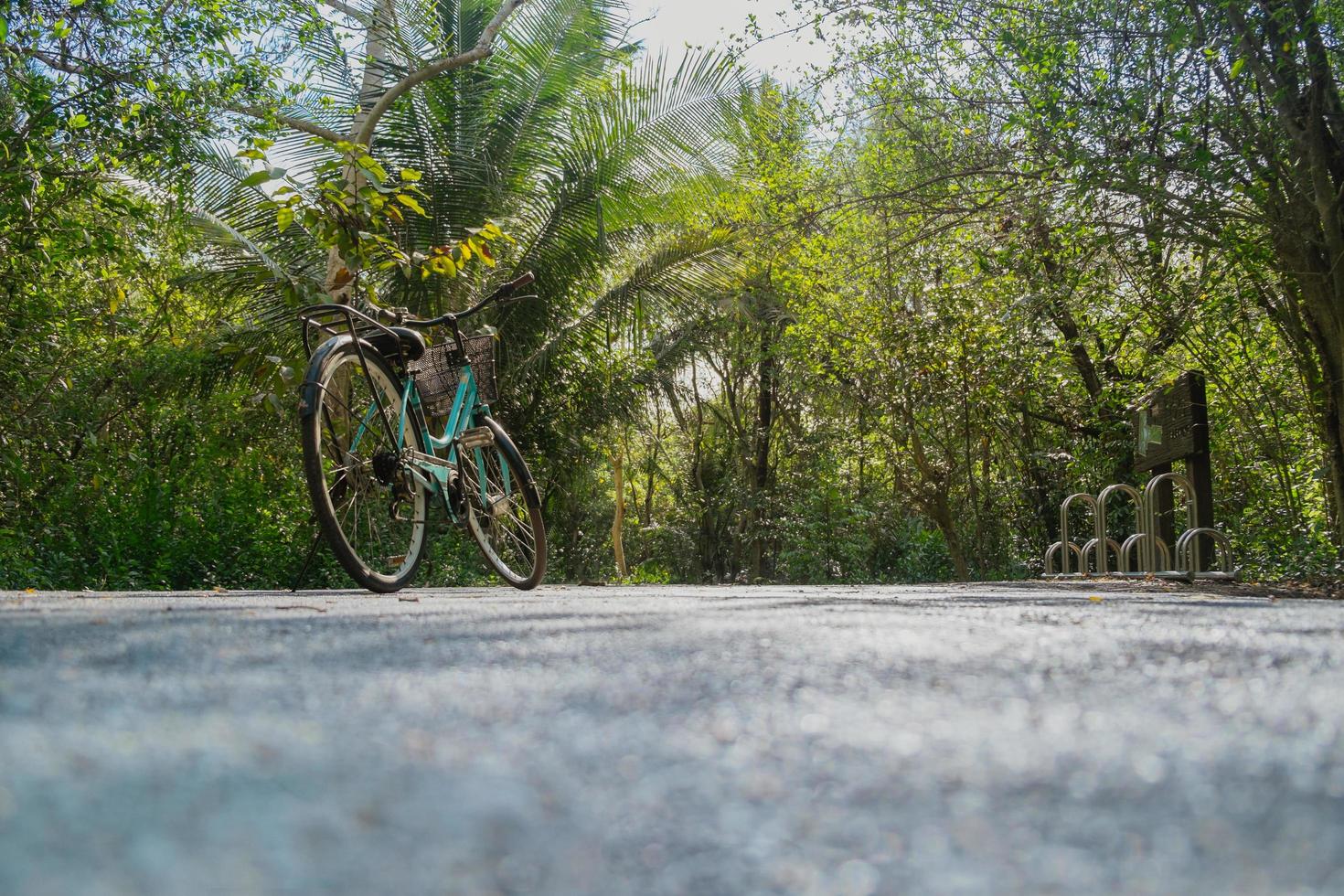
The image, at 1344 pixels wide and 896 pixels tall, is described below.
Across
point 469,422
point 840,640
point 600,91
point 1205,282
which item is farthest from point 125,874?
point 600,91

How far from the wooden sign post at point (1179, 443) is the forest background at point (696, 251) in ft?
2.86

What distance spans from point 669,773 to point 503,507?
4.36 meters

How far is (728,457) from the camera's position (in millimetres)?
24984

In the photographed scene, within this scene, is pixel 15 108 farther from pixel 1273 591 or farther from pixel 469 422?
pixel 1273 591

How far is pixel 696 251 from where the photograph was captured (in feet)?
44.8

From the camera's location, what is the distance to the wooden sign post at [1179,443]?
7.48 m

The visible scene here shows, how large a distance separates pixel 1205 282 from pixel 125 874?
9684mm

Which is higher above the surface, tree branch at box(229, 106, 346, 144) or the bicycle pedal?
tree branch at box(229, 106, 346, 144)

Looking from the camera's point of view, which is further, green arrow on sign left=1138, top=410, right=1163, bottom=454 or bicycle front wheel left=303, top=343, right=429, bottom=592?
green arrow on sign left=1138, top=410, right=1163, bottom=454

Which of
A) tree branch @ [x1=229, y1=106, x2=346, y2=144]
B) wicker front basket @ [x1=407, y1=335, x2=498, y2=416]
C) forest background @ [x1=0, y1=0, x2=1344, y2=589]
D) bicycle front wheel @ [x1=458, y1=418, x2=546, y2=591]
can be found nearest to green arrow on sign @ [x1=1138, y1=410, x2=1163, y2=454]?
forest background @ [x1=0, y1=0, x2=1344, y2=589]

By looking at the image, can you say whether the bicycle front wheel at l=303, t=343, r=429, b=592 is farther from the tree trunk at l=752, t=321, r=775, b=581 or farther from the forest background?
the tree trunk at l=752, t=321, r=775, b=581

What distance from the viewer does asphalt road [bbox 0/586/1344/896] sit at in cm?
49

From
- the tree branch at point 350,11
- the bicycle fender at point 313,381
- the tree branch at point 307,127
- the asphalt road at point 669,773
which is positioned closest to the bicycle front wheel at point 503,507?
the bicycle fender at point 313,381

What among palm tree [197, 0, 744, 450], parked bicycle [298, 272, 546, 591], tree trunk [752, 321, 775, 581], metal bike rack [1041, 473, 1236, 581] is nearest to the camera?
parked bicycle [298, 272, 546, 591]
